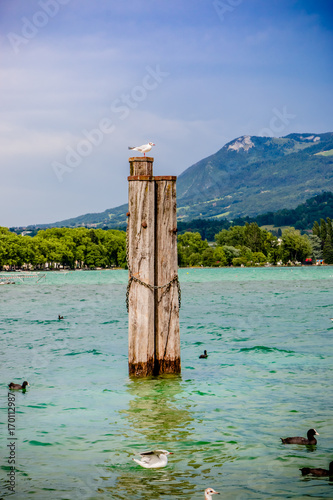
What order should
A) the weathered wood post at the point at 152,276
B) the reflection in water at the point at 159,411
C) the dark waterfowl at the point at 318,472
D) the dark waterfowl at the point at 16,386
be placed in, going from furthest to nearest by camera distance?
the dark waterfowl at the point at 16,386, the weathered wood post at the point at 152,276, the reflection in water at the point at 159,411, the dark waterfowl at the point at 318,472

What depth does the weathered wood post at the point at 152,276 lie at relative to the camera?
1354 cm

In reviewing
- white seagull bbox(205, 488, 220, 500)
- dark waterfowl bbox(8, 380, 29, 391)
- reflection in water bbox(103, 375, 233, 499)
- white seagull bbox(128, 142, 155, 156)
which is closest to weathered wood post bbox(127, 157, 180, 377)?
reflection in water bbox(103, 375, 233, 499)

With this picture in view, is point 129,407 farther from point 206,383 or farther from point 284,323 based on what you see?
point 284,323

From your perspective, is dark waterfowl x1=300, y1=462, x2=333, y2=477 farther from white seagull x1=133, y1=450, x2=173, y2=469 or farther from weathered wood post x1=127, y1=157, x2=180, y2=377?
weathered wood post x1=127, y1=157, x2=180, y2=377

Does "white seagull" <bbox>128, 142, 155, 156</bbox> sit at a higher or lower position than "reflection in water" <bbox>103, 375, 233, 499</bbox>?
higher

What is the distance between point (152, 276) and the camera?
13703mm

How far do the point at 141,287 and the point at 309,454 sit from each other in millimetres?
5407

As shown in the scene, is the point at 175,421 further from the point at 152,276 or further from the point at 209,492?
the point at 209,492

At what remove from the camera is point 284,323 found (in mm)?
32219

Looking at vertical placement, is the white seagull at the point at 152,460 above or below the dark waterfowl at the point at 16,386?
above

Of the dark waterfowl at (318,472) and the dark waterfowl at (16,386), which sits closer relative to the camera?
the dark waterfowl at (318,472)

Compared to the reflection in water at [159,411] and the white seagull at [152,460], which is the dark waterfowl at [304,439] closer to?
the reflection in water at [159,411]

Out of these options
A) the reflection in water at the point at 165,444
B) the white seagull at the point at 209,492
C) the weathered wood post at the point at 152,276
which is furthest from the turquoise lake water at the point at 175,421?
the weathered wood post at the point at 152,276

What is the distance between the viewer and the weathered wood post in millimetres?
13539
